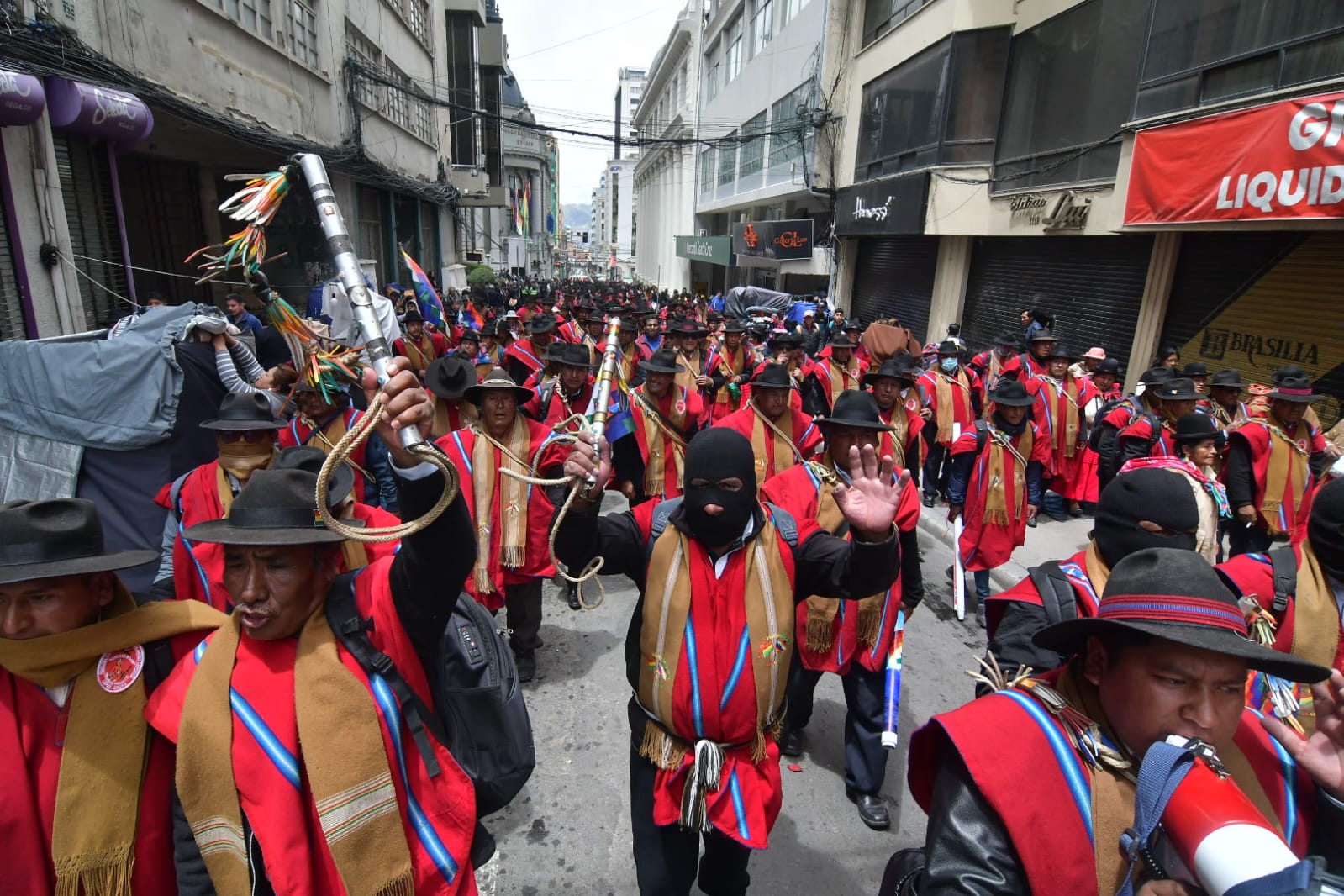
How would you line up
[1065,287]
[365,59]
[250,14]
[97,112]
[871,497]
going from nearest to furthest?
[871,497] → [97,112] → [250,14] → [1065,287] → [365,59]

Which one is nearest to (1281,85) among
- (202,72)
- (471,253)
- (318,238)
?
(202,72)

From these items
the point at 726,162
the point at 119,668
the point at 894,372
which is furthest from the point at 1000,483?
the point at 726,162

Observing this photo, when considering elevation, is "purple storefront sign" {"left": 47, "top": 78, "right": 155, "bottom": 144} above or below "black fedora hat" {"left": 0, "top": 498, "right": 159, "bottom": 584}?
above

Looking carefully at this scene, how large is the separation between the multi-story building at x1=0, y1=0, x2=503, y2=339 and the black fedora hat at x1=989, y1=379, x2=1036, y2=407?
5.11 meters

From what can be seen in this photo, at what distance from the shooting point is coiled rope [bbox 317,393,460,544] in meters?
1.55

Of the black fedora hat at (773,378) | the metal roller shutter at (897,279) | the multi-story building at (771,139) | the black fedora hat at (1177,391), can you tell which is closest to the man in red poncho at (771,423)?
the black fedora hat at (773,378)

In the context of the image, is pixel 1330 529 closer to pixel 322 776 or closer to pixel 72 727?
pixel 322 776

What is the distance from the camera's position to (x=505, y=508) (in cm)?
462

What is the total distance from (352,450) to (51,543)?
0.84 metres

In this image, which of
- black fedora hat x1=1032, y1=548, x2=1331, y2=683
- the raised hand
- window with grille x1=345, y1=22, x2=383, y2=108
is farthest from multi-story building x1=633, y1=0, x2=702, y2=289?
black fedora hat x1=1032, y1=548, x2=1331, y2=683

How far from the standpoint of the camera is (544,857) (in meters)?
3.41

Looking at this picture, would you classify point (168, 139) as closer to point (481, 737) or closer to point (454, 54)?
point (481, 737)

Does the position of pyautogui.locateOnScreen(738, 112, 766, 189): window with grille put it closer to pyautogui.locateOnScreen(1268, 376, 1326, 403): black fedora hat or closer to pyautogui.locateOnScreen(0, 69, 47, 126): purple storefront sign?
pyautogui.locateOnScreen(1268, 376, 1326, 403): black fedora hat

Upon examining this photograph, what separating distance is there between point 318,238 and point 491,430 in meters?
10.4
